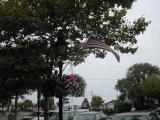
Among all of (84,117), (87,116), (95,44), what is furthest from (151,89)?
(95,44)

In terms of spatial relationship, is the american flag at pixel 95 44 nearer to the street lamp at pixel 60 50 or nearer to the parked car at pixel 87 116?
the street lamp at pixel 60 50

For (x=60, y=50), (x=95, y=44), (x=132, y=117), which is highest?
(x=95, y=44)

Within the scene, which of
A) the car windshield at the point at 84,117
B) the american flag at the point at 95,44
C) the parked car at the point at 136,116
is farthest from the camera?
the car windshield at the point at 84,117

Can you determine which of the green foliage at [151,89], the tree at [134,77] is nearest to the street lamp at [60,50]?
the green foliage at [151,89]

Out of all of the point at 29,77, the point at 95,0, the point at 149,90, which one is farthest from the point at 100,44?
the point at 149,90

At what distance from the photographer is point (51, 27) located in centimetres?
1862

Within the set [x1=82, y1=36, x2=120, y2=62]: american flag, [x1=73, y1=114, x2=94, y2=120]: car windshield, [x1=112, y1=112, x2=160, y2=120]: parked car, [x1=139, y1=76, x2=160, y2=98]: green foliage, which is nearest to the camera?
[x1=112, y1=112, x2=160, y2=120]: parked car

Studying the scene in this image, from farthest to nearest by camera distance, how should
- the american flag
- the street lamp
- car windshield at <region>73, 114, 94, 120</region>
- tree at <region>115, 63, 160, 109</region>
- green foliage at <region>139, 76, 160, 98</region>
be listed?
tree at <region>115, 63, 160, 109</region>, green foliage at <region>139, 76, 160, 98</region>, car windshield at <region>73, 114, 94, 120</region>, the american flag, the street lamp

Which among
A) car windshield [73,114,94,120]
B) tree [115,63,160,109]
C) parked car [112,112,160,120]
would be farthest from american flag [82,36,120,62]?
tree [115,63,160,109]

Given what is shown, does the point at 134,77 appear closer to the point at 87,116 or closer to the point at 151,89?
Result: the point at 151,89

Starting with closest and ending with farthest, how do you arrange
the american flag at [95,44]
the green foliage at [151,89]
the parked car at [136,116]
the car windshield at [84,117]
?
the parked car at [136,116] < the american flag at [95,44] < the car windshield at [84,117] < the green foliage at [151,89]

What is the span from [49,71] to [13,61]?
4.86ft

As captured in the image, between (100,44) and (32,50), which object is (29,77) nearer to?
(32,50)

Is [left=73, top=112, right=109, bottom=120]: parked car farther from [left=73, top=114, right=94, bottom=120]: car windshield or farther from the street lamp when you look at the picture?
the street lamp
